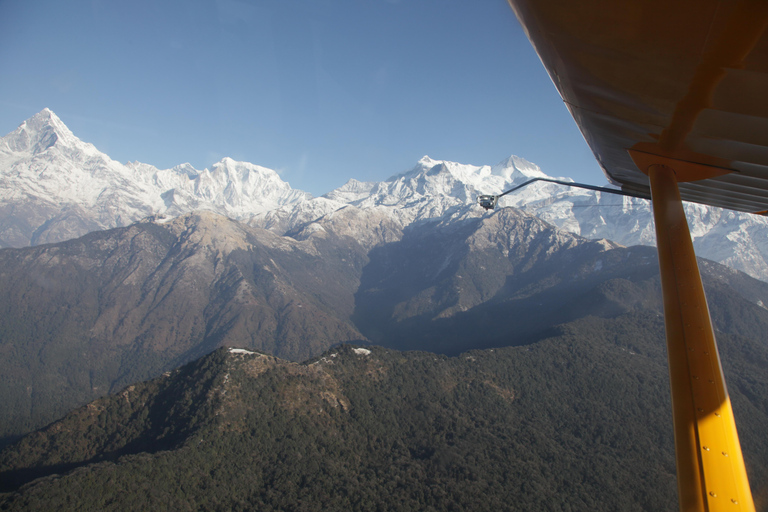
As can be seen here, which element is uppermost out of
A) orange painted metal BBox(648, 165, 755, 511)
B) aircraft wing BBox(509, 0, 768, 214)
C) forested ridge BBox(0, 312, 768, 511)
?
aircraft wing BBox(509, 0, 768, 214)

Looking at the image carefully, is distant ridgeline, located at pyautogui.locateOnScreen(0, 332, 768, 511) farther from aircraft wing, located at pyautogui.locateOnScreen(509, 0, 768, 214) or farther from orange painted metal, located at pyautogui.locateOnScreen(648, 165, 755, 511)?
aircraft wing, located at pyautogui.locateOnScreen(509, 0, 768, 214)

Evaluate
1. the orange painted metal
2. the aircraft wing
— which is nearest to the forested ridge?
the orange painted metal

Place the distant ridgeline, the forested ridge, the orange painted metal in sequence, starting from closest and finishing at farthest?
1. the orange painted metal
2. the forested ridge
3. the distant ridgeline

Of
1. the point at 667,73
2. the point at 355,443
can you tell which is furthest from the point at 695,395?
the point at 355,443

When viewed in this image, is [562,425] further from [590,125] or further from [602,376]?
[590,125]

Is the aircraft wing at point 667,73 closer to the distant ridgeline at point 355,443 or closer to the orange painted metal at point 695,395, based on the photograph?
the orange painted metal at point 695,395
